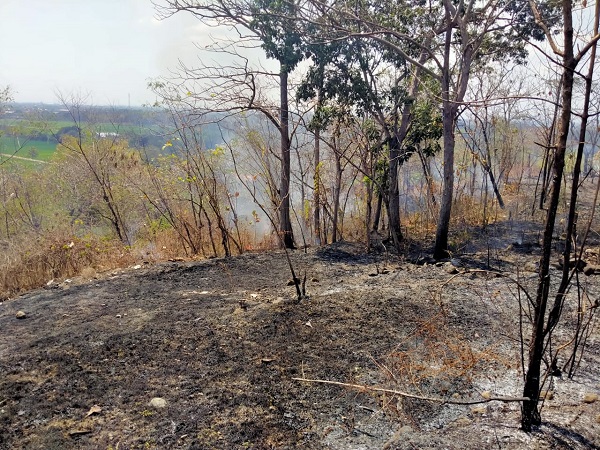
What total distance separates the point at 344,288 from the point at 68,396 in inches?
113

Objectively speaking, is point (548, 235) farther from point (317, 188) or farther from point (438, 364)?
point (317, 188)

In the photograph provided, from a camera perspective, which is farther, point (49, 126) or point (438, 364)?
point (49, 126)

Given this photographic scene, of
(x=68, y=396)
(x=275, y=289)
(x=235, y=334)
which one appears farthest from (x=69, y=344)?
(x=275, y=289)

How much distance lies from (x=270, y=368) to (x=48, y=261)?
463 centimetres

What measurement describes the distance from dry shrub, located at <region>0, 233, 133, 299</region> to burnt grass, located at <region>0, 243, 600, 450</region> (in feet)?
3.12

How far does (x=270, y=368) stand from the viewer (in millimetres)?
3127

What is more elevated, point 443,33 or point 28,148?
point 443,33

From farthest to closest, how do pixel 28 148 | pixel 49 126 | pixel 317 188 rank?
1. pixel 28 148
2. pixel 49 126
3. pixel 317 188

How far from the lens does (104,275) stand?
19.6 feet

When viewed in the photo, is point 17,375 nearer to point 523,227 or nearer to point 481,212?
point 523,227

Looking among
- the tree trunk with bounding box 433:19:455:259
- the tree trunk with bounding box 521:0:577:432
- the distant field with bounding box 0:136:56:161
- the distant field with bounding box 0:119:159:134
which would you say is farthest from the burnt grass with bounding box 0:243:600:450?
the distant field with bounding box 0:136:56:161

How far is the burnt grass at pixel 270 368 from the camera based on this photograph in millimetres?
2426

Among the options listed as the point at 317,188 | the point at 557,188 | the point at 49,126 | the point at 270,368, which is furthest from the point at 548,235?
the point at 49,126

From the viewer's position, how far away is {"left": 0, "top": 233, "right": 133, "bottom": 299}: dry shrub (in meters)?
5.96
